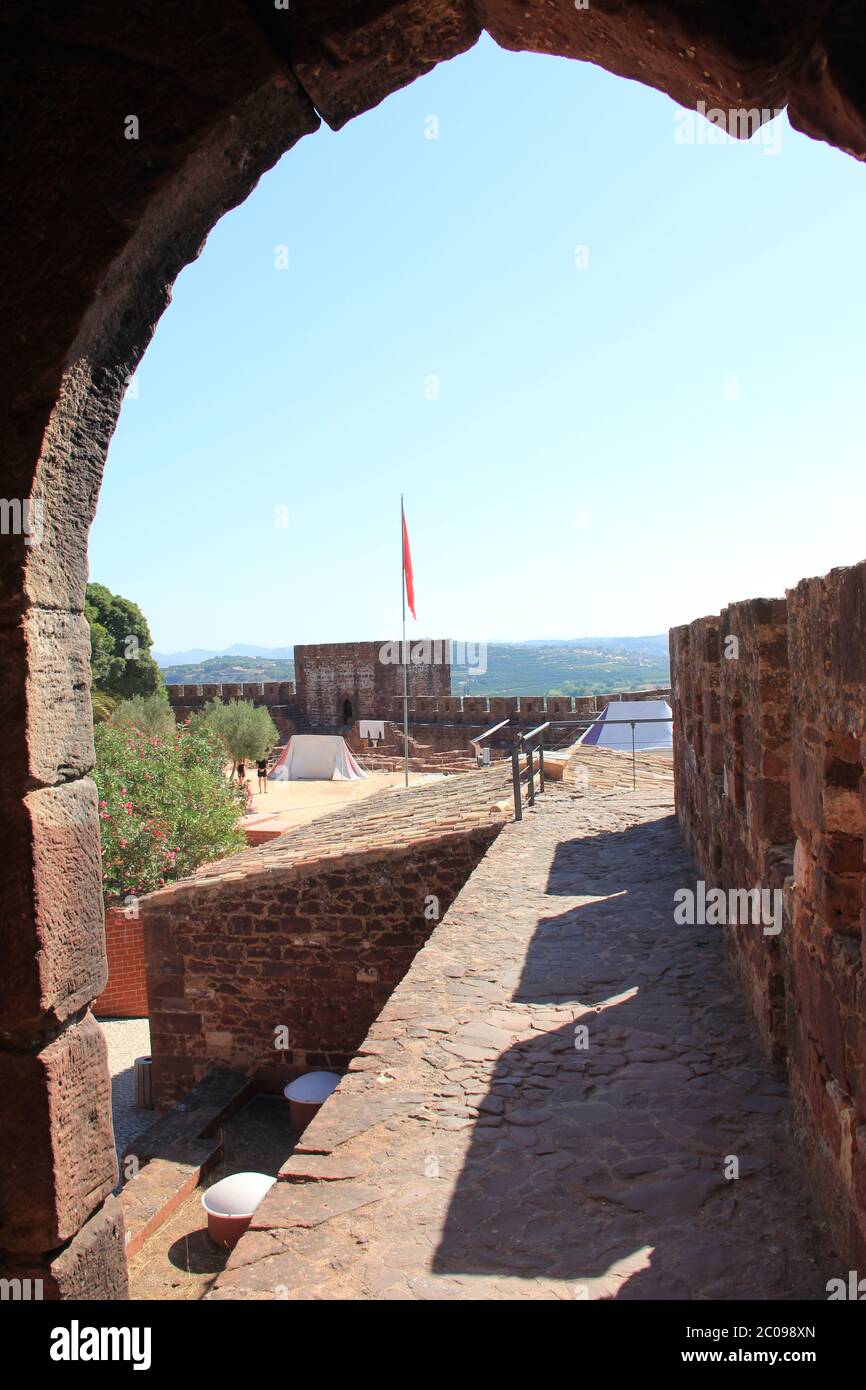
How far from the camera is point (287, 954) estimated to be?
9125mm

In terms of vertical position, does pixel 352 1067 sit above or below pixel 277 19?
below

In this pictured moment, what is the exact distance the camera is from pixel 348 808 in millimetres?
13672

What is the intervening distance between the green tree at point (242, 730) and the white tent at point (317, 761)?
0.70 m

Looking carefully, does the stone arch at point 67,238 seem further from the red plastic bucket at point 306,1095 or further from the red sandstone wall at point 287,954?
the red sandstone wall at point 287,954

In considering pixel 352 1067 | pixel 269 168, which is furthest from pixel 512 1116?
pixel 269 168

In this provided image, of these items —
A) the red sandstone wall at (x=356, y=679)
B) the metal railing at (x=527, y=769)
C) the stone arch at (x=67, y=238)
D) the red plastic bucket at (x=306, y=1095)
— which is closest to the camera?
the stone arch at (x=67, y=238)

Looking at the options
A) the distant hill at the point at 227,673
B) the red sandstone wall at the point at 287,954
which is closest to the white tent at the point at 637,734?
the red sandstone wall at the point at 287,954

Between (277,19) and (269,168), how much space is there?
341 mm

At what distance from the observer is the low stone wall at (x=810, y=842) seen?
8.79 feet

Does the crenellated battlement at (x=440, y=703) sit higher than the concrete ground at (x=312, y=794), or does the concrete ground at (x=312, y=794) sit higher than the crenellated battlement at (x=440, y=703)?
the crenellated battlement at (x=440, y=703)

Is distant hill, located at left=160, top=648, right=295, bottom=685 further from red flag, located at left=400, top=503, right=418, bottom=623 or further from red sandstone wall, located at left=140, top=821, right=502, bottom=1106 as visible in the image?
red sandstone wall, located at left=140, top=821, right=502, bottom=1106

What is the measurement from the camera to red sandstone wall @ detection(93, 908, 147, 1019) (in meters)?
12.1

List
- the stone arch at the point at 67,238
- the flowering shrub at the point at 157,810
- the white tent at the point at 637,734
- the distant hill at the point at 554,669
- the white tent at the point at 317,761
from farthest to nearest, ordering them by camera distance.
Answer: the distant hill at the point at 554,669, the white tent at the point at 317,761, the white tent at the point at 637,734, the flowering shrub at the point at 157,810, the stone arch at the point at 67,238
